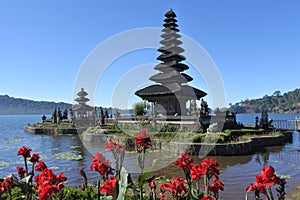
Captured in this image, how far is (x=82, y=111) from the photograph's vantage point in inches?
1834

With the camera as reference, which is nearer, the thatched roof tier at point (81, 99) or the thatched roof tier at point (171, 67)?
the thatched roof tier at point (171, 67)

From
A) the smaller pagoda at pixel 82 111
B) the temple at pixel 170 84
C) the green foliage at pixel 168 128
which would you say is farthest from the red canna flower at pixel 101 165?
the smaller pagoda at pixel 82 111

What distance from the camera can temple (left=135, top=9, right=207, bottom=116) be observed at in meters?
28.6

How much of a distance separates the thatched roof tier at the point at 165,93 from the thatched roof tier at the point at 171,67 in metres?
2.49

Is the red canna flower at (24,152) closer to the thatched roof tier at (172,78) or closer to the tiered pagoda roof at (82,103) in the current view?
the thatched roof tier at (172,78)

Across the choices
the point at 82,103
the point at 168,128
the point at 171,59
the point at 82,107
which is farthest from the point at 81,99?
the point at 168,128

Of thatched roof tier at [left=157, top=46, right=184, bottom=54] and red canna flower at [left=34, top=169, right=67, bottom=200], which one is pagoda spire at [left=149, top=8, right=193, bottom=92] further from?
red canna flower at [left=34, top=169, right=67, bottom=200]

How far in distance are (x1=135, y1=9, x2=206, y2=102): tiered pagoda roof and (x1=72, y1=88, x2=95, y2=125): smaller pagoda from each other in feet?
55.1

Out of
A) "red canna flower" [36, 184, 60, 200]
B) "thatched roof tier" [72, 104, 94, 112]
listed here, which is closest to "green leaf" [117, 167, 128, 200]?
"red canna flower" [36, 184, 60, 200]

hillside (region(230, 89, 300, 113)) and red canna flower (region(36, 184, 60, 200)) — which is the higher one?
hillside (region(230, 89, 300, 113))

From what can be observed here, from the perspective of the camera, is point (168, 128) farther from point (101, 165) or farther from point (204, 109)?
point (101, 165)

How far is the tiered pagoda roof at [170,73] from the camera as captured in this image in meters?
28.6

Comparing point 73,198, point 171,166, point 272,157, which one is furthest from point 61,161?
point 272,157

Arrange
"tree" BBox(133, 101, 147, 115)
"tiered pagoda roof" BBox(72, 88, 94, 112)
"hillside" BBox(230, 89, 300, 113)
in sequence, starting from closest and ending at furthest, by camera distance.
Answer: "tree" BBox(133, 101, 147, 115) → "tiered pagoda roof" BBox(72, 88, 94, 112) → "hillside" BBox(230, 89, 300, 113)
